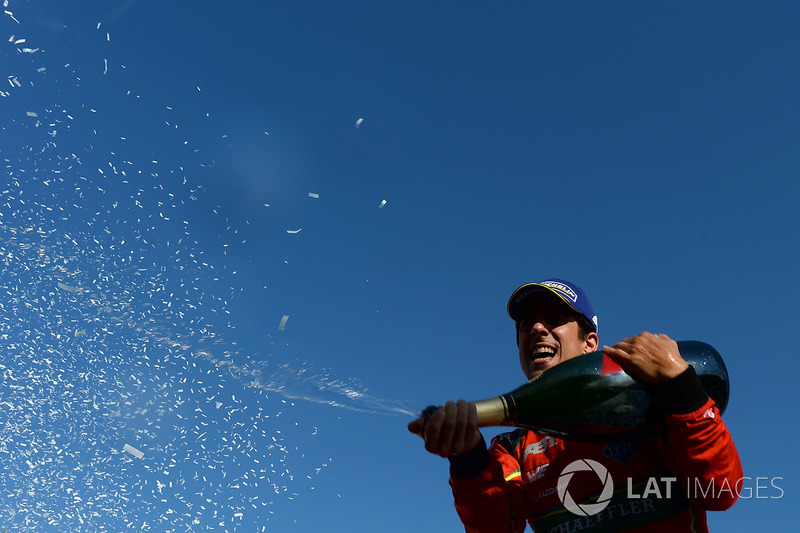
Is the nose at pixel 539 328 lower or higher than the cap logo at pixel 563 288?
lower

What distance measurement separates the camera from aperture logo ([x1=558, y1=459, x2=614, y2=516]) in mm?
3662

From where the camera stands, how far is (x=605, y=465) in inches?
149

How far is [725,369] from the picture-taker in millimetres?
3822

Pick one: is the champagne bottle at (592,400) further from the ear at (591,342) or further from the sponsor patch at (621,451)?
the ear at (591,342)

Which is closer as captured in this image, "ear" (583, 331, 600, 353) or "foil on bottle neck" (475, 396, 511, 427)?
"foil on bottle neck" (475, 396, 511, 427)

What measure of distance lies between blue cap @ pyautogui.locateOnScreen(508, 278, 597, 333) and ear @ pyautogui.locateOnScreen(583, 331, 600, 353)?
0.07 meters

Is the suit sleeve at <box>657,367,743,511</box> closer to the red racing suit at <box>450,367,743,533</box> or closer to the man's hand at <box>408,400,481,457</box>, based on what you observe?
the red racing suit at <box>450,367,743,533</box>

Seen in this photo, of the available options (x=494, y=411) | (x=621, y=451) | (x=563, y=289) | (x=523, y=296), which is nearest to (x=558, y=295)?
(x=563, y=289)

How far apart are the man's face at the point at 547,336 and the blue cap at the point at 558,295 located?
4 cm

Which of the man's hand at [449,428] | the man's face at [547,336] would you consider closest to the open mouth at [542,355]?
the man's face at [547,336]

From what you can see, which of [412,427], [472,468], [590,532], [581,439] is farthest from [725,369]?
[412,427]

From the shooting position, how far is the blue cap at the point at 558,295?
493 cm

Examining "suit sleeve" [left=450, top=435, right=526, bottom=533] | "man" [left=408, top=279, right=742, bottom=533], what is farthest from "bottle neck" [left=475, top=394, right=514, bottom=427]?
"suit sleeve" [left=450, top=435, right=526, bottom=533]

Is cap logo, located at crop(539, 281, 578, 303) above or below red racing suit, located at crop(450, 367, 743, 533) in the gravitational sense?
above
